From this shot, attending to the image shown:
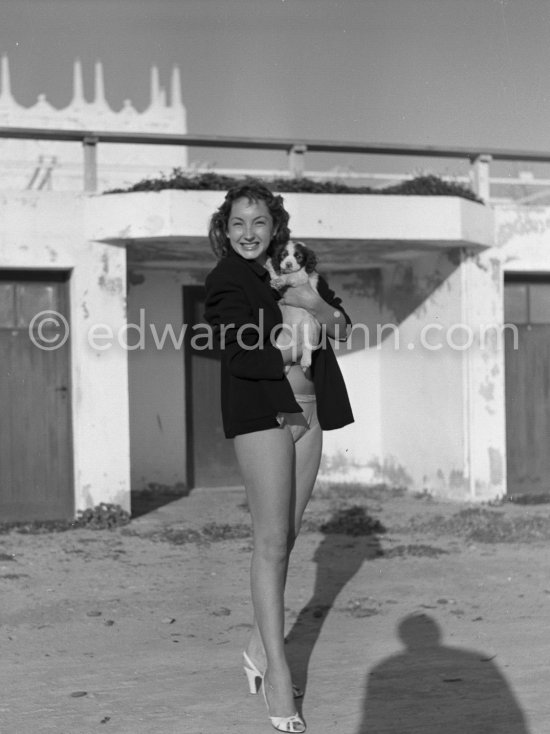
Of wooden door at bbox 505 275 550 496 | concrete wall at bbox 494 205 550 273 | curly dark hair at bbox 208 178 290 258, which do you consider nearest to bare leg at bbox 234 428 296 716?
curly dark hair at bbox 208 178 290 258

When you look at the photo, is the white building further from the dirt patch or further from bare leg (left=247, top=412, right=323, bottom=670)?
bare leg (left=247, top=412, right=323, bottom=670)

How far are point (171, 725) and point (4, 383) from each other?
6.73 m

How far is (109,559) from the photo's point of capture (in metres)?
8.33

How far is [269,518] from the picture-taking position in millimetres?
3918

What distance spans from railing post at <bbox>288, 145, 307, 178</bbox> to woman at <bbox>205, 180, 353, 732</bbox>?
6423mm

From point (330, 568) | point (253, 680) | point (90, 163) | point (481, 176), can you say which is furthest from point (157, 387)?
point (253, 680)

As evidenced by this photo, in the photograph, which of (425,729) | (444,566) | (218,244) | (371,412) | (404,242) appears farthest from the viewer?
(371,412)

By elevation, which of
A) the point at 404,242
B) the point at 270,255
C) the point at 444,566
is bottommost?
the point at 444,566

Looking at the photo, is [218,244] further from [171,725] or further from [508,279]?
[508,279]

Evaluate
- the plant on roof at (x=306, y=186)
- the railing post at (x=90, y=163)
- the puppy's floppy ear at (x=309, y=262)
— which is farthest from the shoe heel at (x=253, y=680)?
the railing post at (x=90, y=163)

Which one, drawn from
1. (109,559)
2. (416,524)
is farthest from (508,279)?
(109,559)

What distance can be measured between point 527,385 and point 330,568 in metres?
4.95

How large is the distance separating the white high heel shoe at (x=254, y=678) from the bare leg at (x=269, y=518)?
34 centimetres

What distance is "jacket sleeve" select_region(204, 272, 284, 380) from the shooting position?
3824 mm
